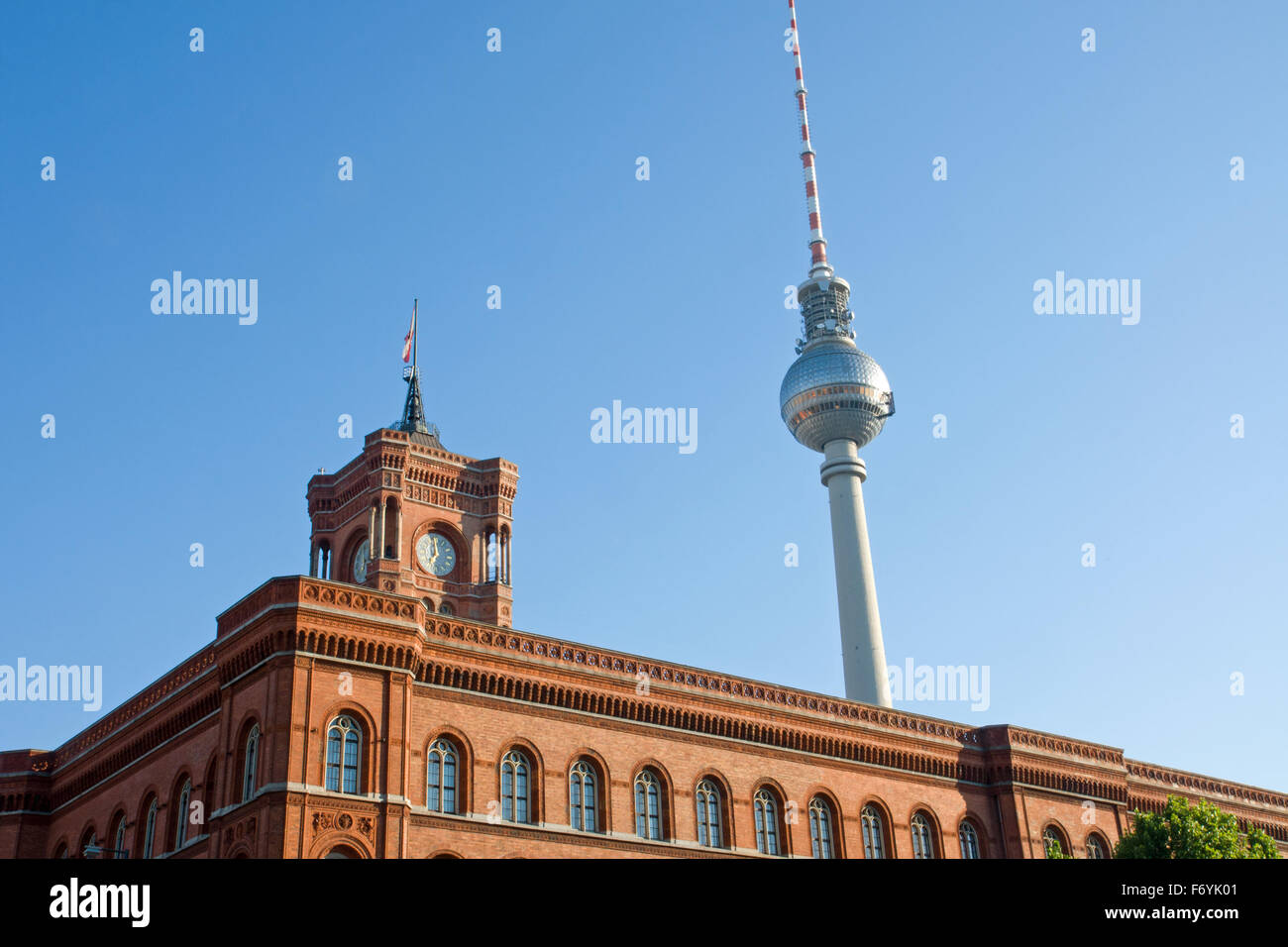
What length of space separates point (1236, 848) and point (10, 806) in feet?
146

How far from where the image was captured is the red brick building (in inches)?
1487

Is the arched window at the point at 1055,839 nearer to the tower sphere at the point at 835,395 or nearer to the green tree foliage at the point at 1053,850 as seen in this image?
the green tree foliage at the point at 1053,850

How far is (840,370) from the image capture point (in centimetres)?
8894

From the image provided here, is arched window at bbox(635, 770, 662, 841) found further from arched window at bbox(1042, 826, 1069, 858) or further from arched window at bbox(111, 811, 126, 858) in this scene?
arched window at bbox(111, 811, 126, 858)

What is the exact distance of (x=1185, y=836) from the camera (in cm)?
4288

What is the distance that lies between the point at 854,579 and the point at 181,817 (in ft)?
171

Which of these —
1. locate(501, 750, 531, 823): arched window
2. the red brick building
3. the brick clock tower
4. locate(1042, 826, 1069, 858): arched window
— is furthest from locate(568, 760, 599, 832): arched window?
the brick clock tower

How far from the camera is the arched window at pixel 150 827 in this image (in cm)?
4278

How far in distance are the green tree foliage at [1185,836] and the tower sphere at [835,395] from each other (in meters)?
46.3

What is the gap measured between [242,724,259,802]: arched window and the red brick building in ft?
0.26

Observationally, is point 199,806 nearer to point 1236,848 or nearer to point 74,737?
point 74,737

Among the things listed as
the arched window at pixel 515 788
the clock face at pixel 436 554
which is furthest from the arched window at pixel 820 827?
the clock face at pixel 436 554

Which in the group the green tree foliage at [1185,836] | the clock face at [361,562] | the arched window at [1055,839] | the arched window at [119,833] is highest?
the clock face at [361,562]

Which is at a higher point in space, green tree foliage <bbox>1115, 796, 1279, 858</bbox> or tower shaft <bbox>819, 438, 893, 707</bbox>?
tower shaft <bbox>819, 438, 893, 707</bbox>
